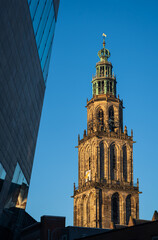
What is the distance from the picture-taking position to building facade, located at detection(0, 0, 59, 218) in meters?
30.7

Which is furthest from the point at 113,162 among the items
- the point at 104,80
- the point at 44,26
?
the point at 44,26

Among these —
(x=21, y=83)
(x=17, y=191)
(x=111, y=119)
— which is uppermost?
(x=111, y=119)

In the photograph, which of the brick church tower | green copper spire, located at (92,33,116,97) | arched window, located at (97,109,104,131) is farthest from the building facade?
green copper spire, located at (92,33,116,97)

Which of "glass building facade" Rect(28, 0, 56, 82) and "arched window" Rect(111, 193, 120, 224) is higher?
"glass building facade" Rect(28, 0, 56, 82)

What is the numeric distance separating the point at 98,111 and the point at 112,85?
9.31 m

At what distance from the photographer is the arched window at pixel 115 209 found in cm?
9031

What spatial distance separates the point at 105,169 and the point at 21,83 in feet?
201

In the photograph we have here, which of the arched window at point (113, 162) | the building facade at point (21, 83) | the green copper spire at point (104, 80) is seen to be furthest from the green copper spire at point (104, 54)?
the building facade at point (21, 83)

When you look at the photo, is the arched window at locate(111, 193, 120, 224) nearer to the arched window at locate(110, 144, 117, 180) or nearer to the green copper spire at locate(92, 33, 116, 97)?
the arched window at locate(110, 144, 117, 180)

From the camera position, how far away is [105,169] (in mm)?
94250

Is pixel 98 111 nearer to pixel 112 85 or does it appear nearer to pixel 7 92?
pixel 112 85

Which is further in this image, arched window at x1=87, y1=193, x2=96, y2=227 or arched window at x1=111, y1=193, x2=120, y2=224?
arched window at x1=111, y1=193, x2=120, y2=224

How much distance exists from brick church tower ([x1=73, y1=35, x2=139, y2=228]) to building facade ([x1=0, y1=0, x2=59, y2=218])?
47833 millimetres

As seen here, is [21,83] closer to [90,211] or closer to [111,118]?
[90,211]
